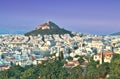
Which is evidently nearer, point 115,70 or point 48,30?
point 115,70

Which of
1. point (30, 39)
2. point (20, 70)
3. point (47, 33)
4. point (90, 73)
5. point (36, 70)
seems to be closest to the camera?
point (90, 73)

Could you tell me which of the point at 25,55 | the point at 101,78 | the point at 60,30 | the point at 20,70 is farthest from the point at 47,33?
the point at 101,78

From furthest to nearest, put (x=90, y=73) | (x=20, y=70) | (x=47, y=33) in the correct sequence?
(x=47, y=33) → (x=20, y=70) → (x=90, y=73)

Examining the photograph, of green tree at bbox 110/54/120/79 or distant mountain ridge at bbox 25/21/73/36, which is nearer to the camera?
Answer: green tree at bbox 110/54/120/79

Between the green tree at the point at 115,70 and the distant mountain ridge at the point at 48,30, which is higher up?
the distant mountain ridge at the point at 48,30

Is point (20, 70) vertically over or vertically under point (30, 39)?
under

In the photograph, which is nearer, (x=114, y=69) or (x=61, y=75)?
(x=114, y=69)

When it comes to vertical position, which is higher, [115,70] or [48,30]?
A: [48,30]

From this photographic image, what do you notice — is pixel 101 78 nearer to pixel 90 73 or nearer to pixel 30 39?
pixel 90 73

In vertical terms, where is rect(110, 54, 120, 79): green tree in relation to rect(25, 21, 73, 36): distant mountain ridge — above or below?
below

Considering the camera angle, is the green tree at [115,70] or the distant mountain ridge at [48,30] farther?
the distant mountain ridge at [48,30]
